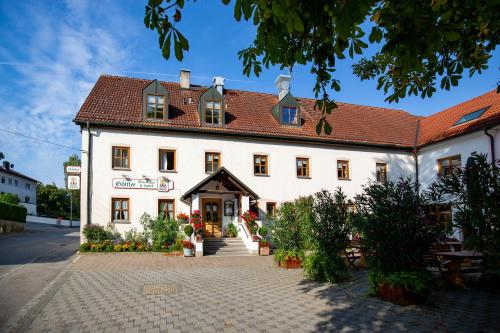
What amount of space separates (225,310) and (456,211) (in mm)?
4586

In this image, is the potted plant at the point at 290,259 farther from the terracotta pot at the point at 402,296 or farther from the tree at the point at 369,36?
the tree at the point at 369,36

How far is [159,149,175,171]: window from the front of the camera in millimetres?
19703

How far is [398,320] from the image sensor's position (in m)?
6.54

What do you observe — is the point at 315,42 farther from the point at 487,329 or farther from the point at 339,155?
the point at 339,155

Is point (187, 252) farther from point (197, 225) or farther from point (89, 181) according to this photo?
point (89, 181)

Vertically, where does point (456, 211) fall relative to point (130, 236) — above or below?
above

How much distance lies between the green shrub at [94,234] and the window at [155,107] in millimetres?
6323

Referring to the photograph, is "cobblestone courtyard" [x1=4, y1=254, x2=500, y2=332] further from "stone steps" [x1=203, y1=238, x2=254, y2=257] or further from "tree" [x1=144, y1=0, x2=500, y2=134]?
"stone steps" [x1=203, y1=238, x2=254, y2=257]

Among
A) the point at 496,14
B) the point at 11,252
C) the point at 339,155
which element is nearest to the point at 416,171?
the point at 339,155

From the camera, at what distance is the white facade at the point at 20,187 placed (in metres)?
55.4

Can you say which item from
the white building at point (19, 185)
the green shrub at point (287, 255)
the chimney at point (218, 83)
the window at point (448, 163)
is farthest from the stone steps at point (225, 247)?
the white building at point (19, 185)

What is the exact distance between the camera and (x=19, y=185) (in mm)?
60781

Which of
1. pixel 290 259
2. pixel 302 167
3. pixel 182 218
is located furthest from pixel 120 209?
pixel 302 167

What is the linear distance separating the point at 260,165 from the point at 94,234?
952cm
